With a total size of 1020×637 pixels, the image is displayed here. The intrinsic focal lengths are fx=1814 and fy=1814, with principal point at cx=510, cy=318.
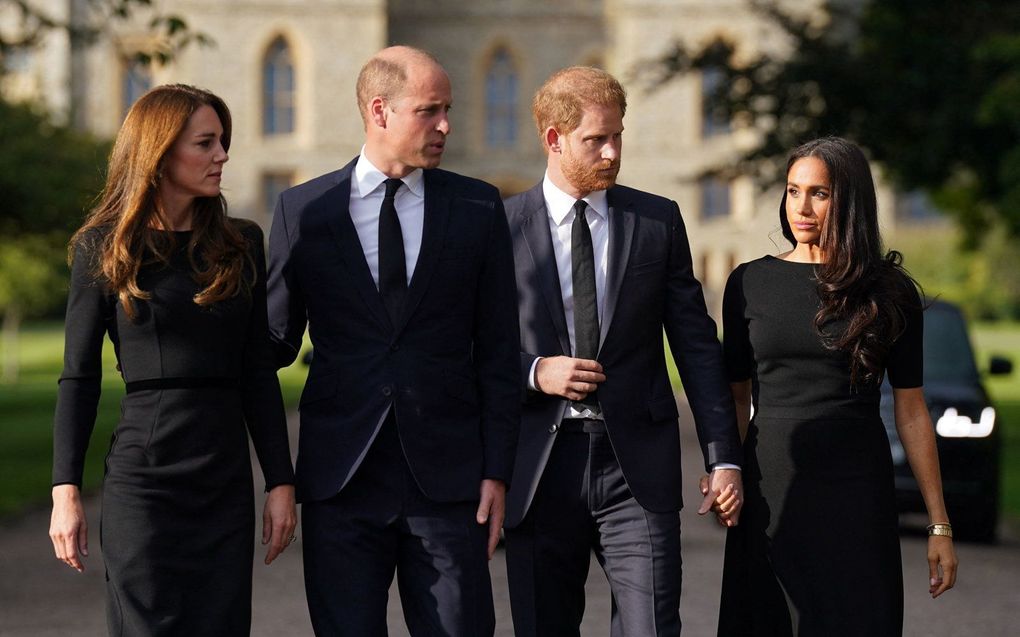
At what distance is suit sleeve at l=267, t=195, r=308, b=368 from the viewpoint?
5.02 meters

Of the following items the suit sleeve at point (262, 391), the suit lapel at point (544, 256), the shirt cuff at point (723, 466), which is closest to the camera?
the suit sleeve at point (262, 391)

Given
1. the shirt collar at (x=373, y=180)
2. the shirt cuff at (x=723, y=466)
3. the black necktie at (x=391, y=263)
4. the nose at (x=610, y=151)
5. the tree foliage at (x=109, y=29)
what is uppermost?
the tree foliage at (x=109, y=29)

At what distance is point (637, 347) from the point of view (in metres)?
5.36

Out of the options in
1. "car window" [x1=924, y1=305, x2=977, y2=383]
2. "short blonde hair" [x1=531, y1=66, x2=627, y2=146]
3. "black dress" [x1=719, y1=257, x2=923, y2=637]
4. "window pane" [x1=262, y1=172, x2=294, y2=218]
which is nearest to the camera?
"black dress" [x1=719, y1=257, x2=923, y2=637]

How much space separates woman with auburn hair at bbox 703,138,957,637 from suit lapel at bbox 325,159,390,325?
3.66ft

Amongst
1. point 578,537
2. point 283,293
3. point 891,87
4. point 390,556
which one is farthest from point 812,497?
point 891,87

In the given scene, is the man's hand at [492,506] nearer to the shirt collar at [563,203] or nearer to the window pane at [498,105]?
the shirt collar at [563,203]

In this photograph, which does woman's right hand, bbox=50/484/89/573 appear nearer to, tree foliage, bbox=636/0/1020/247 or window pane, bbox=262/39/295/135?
tree foliage, bbox=636/0/1020/247

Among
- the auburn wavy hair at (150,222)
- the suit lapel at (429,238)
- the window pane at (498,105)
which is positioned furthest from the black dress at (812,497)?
the window pane at (498,105)

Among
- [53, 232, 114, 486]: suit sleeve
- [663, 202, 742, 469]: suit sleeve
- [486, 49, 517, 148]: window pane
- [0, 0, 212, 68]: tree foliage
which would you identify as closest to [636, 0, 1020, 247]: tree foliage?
[0, 0, 212, 68]: tree foliage

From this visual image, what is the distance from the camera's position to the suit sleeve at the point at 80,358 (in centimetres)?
461

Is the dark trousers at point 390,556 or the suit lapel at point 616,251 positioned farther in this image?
the suit lapel at point 616,251

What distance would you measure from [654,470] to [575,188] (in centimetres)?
87

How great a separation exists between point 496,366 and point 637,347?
58 cm
